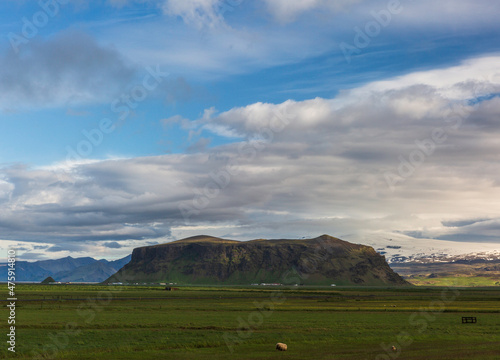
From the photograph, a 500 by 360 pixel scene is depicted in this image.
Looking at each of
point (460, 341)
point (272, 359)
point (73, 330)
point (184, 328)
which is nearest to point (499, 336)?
point (460, 341)

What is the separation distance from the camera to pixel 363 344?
5234cm

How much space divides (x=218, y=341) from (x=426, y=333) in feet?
90.1

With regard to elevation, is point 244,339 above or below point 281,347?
below

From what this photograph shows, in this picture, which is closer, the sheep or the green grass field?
the green grass field

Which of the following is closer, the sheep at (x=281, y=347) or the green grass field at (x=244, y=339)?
the green grass field at (x=244, y=339)

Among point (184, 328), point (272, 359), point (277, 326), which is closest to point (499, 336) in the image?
point (277, 326)

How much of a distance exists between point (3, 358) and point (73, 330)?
18.1 m

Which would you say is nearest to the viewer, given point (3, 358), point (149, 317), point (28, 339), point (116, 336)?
point (3, 358)

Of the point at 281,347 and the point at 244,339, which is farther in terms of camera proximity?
the point at 244,339

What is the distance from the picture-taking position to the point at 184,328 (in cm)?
6444

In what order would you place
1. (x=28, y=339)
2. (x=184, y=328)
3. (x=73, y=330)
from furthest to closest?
(x=184, y=328)
(x=73, y=330)
(x=28, y=339)

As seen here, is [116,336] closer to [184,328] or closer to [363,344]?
A: [184,328]

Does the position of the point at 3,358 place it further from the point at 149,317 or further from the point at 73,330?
the point at 149,317

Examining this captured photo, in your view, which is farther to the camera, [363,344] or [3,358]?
[363,344]
